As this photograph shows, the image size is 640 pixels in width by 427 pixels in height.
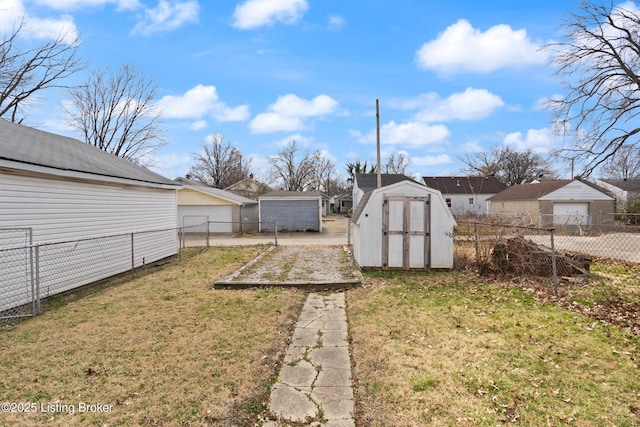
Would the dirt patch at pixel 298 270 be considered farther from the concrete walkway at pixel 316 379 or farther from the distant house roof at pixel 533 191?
the distant house roof at pixel 533 191

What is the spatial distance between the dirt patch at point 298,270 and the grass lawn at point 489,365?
193cm

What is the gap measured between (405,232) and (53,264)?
26.2 ft

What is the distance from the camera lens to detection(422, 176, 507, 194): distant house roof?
44000 millimetres

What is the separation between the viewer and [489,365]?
12.0ft

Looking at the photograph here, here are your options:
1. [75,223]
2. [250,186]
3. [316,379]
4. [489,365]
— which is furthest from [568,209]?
[250,186]

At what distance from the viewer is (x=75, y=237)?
25.5 feet

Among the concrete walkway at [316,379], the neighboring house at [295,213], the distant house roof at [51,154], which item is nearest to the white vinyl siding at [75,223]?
the distant house roof at [51,154]

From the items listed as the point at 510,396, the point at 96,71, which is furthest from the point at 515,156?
the point at 510,396

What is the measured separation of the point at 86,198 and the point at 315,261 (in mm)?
6415

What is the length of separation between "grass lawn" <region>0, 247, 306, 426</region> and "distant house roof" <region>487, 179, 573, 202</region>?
26250 mm

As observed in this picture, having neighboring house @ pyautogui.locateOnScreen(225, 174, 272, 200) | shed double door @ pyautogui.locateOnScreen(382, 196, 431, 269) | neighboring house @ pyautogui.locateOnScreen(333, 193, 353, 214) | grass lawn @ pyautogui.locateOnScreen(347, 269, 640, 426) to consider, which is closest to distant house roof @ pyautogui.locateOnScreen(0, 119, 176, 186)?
grass lawn @ pyautogui.locateOnScreen(347, 269, 640, 426)

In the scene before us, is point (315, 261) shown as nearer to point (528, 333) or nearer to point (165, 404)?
point (528, 333)

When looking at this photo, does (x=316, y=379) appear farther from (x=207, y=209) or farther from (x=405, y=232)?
(x=207, y=209)

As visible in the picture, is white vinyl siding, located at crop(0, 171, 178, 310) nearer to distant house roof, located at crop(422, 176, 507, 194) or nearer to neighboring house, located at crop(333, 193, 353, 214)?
distant house roof, located at crop(422, 176, 507, 194)
